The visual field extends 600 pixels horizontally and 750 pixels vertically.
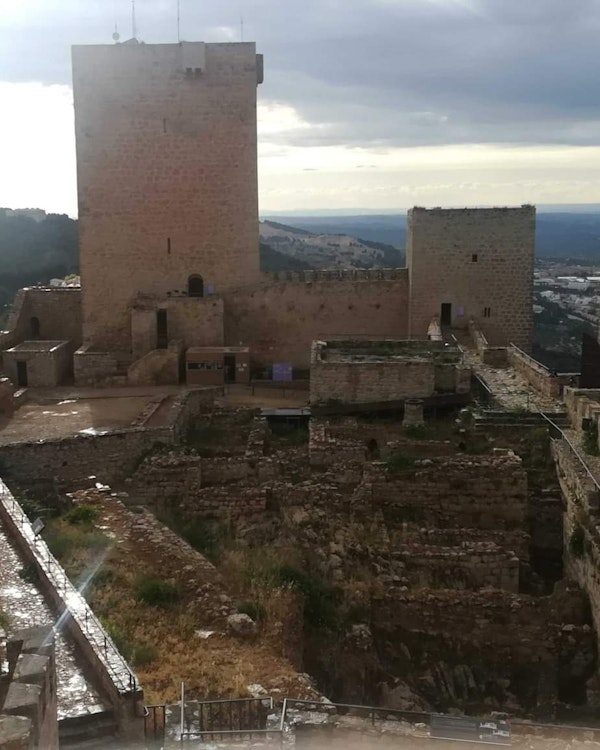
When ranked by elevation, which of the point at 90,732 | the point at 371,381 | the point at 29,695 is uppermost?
the point at 29,695

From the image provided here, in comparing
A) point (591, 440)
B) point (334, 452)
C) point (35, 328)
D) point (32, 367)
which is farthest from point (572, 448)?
point (35, 328)

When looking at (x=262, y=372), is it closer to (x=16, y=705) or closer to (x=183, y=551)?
(x=183, y=551)

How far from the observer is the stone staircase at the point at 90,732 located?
577 centimetres

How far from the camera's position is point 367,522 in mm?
11812

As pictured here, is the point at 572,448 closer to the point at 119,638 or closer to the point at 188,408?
the point at 119,638

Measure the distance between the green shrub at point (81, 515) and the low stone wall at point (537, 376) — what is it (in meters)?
8.46

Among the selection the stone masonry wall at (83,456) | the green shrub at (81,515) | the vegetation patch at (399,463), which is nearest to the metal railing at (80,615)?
the green shrub at (81,515)

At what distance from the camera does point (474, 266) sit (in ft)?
69.0

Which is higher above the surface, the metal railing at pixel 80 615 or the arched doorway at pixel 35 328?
the arched doorway at pixel 35 328

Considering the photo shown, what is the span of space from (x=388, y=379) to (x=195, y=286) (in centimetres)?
775

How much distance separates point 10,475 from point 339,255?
249 feet

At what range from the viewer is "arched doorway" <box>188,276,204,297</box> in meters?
21.2

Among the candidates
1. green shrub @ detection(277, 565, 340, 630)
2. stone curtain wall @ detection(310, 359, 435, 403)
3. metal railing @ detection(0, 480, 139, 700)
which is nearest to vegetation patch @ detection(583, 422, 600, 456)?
stone curtain wall @ detection(310, 359, 435, 403)

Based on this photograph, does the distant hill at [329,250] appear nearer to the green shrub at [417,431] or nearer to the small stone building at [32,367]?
the small stone building at [32,367]
